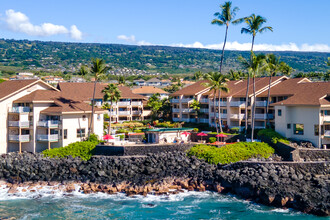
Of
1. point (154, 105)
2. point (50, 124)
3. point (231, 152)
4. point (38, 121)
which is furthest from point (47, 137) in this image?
point (154, 105)

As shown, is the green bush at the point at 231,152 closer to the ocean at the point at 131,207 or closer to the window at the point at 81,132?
the ocean at the point at 131,207

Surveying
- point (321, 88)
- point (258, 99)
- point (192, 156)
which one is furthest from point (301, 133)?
point (192, 156)

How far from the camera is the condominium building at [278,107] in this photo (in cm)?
4772

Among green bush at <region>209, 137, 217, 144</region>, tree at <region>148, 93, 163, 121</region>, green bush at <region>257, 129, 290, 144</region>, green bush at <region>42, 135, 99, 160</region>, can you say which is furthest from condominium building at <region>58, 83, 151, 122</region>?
green bush at <region>257, 129, 290, 144</region>

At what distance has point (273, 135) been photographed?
4922 cm

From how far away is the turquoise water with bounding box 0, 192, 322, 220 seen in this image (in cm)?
3300

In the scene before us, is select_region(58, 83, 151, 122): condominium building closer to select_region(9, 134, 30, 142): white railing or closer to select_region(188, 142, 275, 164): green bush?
select_region(9, 134, 30, 142): white railing

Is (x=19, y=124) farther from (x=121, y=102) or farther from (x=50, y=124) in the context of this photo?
(x=121, y=102)

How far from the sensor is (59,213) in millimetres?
34000

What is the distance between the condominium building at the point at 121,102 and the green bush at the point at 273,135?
24.4 meters

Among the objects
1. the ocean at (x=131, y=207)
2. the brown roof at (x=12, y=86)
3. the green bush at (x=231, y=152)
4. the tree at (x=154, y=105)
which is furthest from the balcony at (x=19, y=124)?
the tree at (x=154, y=105)

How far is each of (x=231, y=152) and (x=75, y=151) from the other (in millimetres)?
17675

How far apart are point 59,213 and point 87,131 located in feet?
60.1

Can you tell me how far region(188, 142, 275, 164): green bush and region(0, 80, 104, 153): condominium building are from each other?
14.3 meters
